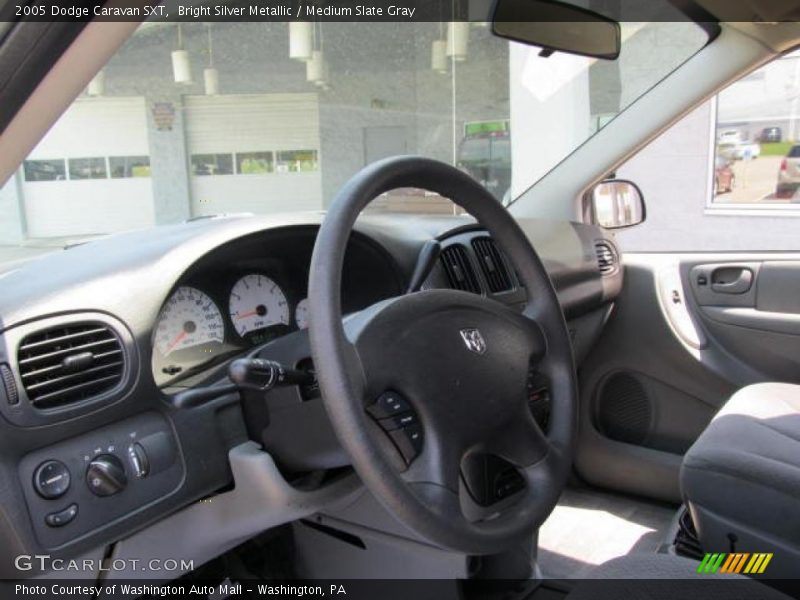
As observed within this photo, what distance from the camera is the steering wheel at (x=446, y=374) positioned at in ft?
3.49

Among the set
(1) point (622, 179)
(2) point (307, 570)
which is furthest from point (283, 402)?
(1) point (622, 179)

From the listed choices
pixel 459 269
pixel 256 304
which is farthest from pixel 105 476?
pixel 459 269

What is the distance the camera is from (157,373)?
153 cm

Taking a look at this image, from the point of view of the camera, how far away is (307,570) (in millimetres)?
1995

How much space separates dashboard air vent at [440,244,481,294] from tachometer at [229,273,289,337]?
0.45m

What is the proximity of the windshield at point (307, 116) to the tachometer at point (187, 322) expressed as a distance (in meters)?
0.34

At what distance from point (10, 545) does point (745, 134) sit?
3339 millimetres

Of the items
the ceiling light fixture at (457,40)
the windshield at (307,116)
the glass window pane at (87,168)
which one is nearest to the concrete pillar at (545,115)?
the windshield at (307,116)

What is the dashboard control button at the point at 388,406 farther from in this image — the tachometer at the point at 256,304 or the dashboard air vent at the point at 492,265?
the dashboard air vent at the point at 492,265

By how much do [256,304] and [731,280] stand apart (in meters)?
1.80

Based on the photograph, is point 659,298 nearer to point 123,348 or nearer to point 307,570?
point 307,570

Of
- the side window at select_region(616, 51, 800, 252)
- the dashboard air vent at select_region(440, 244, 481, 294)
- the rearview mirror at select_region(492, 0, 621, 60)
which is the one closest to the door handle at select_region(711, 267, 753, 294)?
the side window at select_region(616, 51, 800, 252)

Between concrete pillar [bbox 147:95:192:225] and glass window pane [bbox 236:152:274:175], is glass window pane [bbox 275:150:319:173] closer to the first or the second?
glass window pane [bbox 236:152:274:175]

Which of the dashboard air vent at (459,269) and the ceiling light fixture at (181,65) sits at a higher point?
the ceiling light fixture at (181,65)
